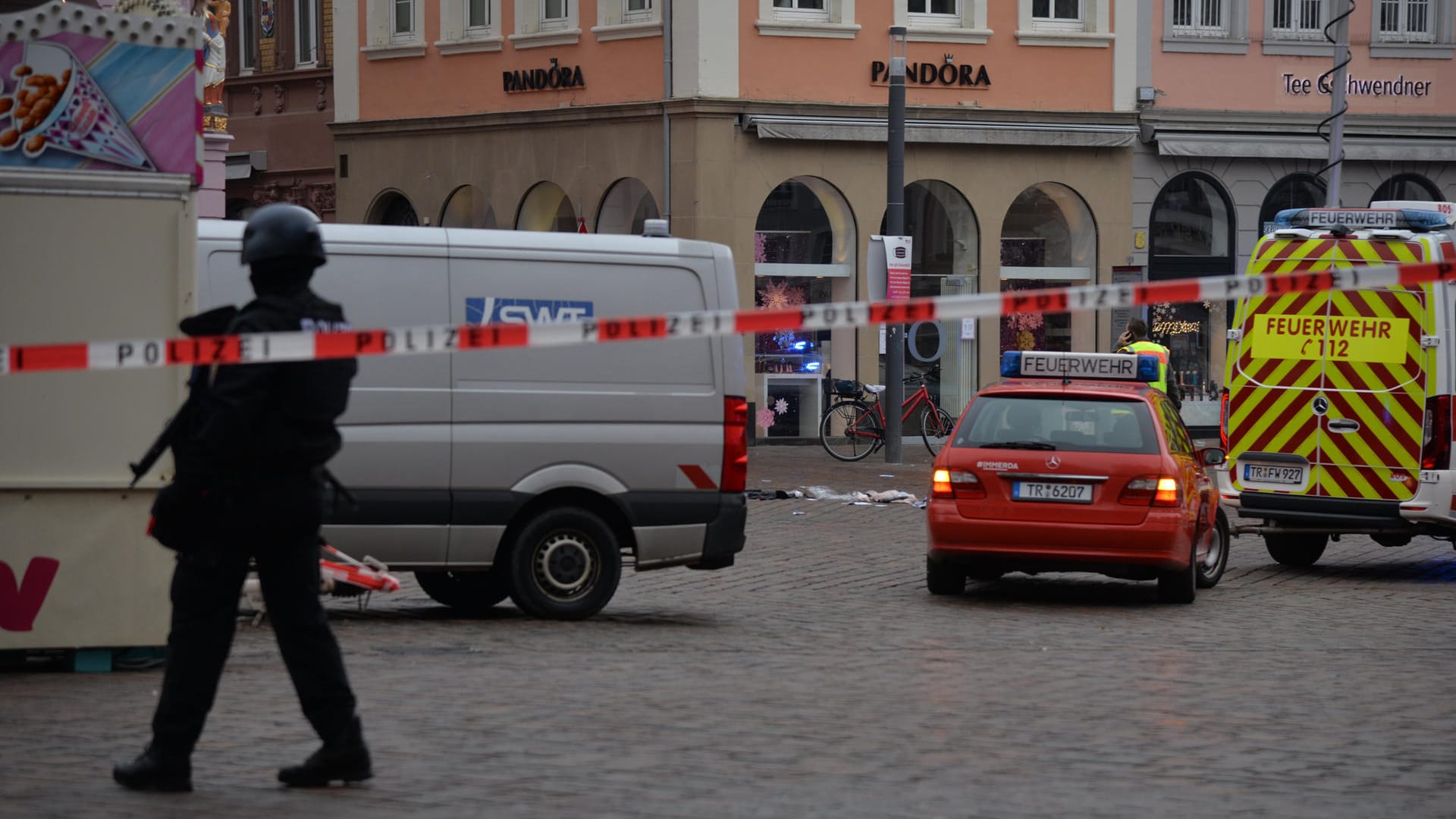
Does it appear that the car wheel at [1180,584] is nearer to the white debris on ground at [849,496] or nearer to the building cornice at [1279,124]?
the white debris on ground at [849,496]

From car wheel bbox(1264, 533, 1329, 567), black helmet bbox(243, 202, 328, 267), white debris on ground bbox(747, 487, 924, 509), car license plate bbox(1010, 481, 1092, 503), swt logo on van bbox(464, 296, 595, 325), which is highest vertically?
black helmet bbox(243, 202, 328, 267)

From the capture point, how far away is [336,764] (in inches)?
256

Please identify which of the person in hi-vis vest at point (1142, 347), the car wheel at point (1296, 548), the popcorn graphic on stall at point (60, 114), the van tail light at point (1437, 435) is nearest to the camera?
the popcorn graphic on stall at point (60, 114)

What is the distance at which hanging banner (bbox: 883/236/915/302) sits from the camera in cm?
2600

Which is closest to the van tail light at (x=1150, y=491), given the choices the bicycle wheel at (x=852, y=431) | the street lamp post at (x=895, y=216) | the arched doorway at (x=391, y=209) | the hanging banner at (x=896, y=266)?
the hanging banner at (x=896, y=266)

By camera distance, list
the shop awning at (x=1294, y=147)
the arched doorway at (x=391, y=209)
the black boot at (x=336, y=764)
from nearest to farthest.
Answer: the black boot at (x=336, y=764)
the shop awning at (x=1294, y=147)
the arched doorway at (x=391, y=209)

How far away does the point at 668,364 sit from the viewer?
454 inches

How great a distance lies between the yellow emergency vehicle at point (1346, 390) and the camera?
50.5 ft

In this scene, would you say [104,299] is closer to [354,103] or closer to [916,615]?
[916,615]

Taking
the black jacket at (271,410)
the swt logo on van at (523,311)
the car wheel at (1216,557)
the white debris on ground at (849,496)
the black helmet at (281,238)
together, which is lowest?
the white debris on ground at (849,496)

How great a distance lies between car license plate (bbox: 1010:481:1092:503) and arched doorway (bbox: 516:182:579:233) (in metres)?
20.4

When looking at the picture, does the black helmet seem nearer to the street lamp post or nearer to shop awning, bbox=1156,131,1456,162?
the street lamp post

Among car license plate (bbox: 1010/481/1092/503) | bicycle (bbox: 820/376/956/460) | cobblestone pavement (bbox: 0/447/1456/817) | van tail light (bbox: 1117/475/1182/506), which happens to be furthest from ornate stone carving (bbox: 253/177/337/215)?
van tail light (bbox: 1117/475/1182/506)

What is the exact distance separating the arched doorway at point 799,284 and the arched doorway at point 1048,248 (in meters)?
2.85
